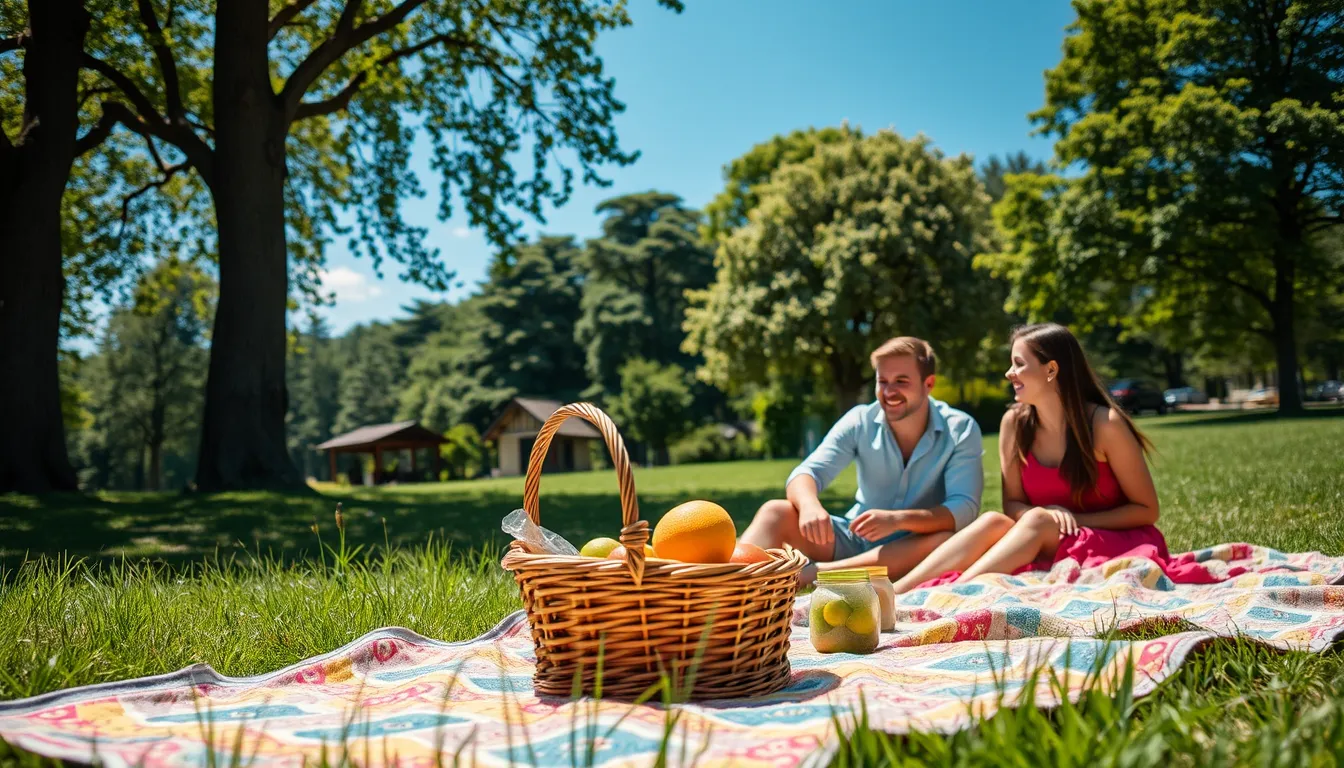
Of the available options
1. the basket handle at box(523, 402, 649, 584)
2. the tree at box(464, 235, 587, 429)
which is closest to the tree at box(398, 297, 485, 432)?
the tree at box(464, 235, 587, 429)

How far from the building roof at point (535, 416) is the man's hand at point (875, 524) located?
37883 millimetres

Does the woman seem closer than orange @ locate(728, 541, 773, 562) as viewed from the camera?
No

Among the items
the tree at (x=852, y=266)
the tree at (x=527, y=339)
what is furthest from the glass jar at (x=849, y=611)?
the tree at (x=527, y=339)

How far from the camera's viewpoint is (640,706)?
1959 mm

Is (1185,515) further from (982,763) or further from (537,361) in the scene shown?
(537,361)

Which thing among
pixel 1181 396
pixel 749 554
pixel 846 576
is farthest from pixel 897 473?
pixel 1181 396

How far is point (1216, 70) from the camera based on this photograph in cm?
690

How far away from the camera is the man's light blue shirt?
434 centimetres

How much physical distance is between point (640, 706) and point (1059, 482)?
305 cm

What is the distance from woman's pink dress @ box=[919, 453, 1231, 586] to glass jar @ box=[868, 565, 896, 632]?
1.00 meters

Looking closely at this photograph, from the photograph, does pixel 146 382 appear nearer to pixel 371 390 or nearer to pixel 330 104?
pixel 371 390

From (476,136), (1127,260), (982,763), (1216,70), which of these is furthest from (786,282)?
(982,763)

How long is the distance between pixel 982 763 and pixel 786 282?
24.6 metres

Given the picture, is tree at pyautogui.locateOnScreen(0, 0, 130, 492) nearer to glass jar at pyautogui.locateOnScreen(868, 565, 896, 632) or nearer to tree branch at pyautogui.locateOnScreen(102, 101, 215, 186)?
tree branch at pyautogui.locateOnScreen(102, 101, 215, 186)
